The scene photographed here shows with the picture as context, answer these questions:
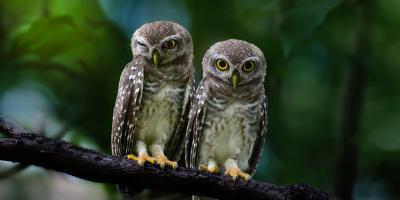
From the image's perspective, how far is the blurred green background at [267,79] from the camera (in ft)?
14.0

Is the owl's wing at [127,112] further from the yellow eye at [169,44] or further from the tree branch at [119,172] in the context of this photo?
the tree branch at [119,172]

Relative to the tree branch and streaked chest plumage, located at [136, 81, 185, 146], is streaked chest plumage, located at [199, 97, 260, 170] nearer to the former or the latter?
streaked chest plumage, located at [136, 81, 185, 146]

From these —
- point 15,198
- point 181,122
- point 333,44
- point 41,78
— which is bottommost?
point 15,198

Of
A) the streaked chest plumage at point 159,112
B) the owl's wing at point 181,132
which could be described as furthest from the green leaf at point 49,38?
the owl's wing at point 181,132

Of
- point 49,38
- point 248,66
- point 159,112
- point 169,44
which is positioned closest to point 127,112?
point 159,112

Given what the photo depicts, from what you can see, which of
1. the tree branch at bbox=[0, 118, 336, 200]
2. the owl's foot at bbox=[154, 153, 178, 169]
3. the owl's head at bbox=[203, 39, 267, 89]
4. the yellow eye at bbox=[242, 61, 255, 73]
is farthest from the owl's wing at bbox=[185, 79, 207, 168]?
the tree branch at bbox=[0, 118, 336, 200]

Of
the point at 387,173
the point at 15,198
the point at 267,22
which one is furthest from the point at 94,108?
the point at 387,173

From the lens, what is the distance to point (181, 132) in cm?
359

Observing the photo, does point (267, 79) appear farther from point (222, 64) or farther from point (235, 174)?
point (235, 174)

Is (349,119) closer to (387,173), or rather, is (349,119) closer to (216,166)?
(387,173)

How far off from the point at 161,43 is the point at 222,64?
1.00ft

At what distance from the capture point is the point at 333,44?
4883 mm

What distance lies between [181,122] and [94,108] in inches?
37.7

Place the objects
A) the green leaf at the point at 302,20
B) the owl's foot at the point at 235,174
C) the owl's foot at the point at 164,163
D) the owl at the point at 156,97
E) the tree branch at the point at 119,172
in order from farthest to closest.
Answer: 1. the owl at the point at 156,97
2. the green leaf at the point at 302,20
3. the owl's foot at the point at 235,174
4. the owl's foot at the point at 164,163
5. the tree branch at the point at 119,172
